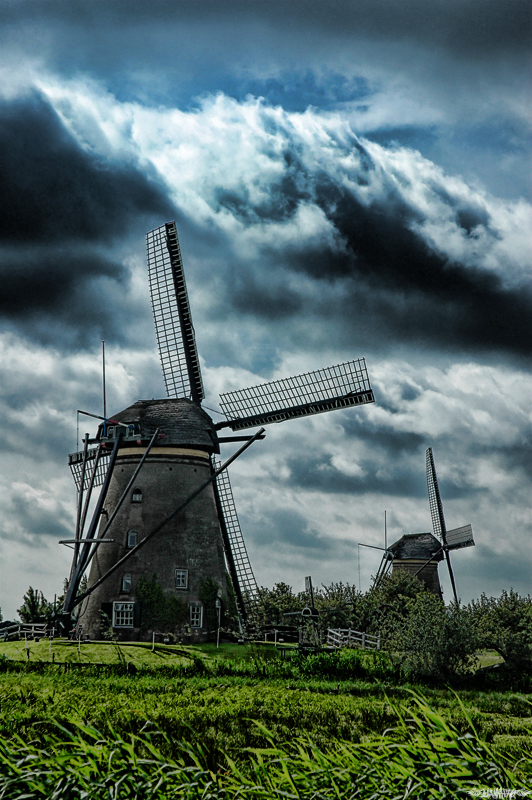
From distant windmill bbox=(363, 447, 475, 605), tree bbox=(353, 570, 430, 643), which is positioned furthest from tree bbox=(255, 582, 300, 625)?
distant windmill bbox=(363, 447, 475, 605)

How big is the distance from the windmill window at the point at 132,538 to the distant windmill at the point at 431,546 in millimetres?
23664

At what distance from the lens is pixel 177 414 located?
1151 inches

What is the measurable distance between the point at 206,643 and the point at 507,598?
15289mm

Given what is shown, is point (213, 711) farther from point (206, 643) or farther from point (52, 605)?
point (52, 605)

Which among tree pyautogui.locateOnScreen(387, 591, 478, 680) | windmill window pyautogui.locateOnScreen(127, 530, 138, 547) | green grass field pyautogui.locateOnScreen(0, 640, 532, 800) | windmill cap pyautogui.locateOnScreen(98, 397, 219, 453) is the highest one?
windmill cap pyautogui.locateOnScreen(98, 397, 219, 453)

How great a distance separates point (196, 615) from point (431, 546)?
25.3m

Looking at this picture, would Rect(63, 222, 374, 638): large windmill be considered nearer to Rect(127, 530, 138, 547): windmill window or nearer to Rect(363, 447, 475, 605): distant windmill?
Rect(127, 530, 138, 547): windmill window

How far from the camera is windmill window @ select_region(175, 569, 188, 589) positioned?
27.8 m

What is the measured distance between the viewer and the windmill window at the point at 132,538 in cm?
2806

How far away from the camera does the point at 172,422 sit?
28.8 m

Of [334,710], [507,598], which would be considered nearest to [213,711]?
[334,710]

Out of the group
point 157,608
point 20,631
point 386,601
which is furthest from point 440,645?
point 386,601

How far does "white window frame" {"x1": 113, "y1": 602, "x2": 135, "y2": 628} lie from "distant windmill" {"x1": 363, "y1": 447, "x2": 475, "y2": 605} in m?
23.9

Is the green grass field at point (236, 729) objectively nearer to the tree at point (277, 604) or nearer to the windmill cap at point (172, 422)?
the windmill cap at point (172, 422)
